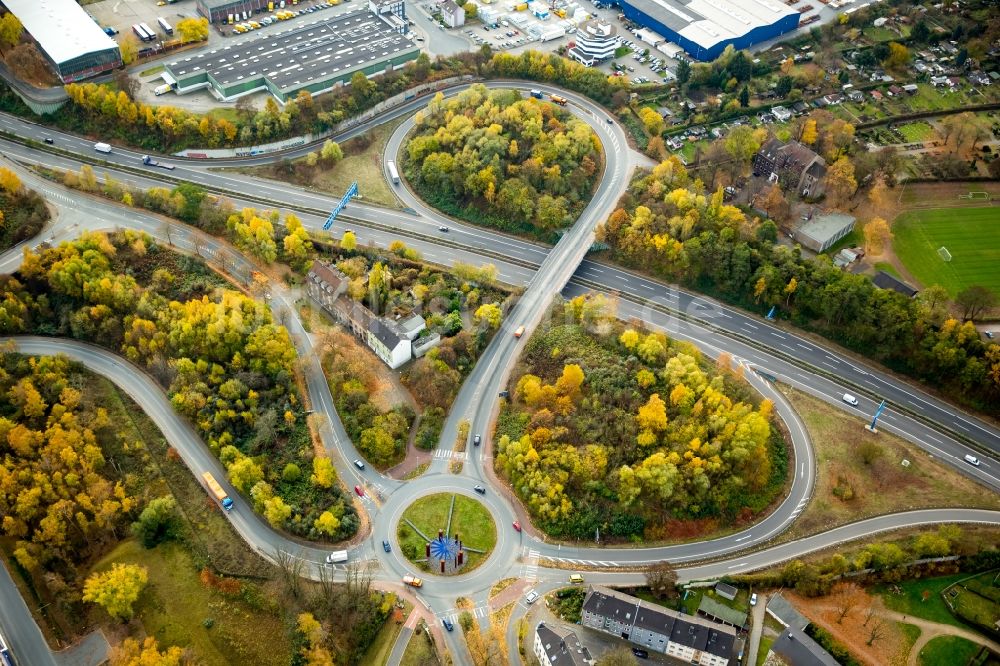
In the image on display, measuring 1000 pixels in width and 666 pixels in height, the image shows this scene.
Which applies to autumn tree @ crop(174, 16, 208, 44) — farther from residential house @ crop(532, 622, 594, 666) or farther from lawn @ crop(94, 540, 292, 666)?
residential house @ crop(532, 622, 594, 666)

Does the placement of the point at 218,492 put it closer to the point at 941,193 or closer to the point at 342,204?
the point at 342,204

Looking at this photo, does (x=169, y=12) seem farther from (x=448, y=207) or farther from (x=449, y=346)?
(x=449, y=346)

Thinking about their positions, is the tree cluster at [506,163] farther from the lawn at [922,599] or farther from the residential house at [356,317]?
the lawn at [922,599]

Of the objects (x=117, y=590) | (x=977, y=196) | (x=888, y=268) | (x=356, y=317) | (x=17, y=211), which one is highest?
(x=977, y=196)

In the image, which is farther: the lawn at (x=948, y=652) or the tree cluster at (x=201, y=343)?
the tree cluster at (x=201, y=343)

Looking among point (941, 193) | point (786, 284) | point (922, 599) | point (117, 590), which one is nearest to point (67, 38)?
point (117, 590)

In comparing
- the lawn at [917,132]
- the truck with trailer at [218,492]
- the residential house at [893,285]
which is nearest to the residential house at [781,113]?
the lawn at [917,132]

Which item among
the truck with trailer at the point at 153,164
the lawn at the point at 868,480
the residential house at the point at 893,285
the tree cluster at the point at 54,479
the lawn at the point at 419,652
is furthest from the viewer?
the truck with trailer at the point at 153,164

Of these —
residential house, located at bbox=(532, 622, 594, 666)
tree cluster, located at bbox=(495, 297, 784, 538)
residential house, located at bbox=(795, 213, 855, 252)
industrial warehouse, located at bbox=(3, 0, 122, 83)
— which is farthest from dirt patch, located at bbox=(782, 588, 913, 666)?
industrial warehouse, located at bbox=(3, 0, 122, 83)
